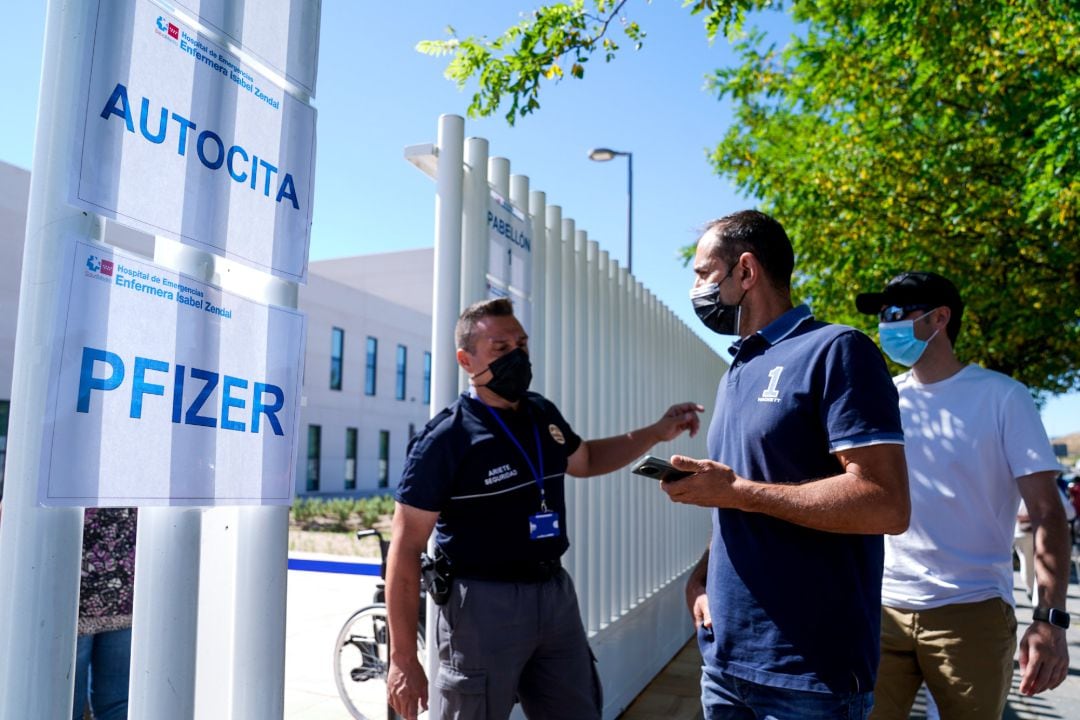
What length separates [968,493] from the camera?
306 centimetres

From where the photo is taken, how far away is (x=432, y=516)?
9.48 ft

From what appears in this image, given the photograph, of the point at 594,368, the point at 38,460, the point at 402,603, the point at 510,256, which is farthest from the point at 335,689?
the point at 38,460

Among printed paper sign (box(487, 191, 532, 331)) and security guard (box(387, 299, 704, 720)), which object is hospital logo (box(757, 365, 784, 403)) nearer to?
security guard (box(387, 299, 704, 720))

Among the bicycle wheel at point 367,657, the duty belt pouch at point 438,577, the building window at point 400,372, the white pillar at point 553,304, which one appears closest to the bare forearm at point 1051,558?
the duty belt pouch at point 438,577

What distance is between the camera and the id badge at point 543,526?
308 cm

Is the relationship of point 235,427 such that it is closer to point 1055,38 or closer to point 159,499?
point 159,499

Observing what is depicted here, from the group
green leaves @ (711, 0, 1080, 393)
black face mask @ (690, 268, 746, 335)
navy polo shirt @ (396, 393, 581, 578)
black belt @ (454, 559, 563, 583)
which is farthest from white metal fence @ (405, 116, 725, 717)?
green leaves @ (711, 0, 1080, 393)

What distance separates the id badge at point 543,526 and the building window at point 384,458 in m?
41.5

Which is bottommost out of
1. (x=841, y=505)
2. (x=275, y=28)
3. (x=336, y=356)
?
(x=841, y=505)

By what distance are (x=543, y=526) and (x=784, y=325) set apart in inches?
48.8

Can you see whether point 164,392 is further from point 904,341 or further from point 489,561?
point 904,341

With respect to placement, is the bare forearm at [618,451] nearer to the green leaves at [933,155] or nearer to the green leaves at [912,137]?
the green leaves at [912,137]

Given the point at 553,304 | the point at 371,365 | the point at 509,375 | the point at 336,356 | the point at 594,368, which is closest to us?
the point at 509,375

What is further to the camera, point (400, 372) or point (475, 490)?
point (400, 372)
